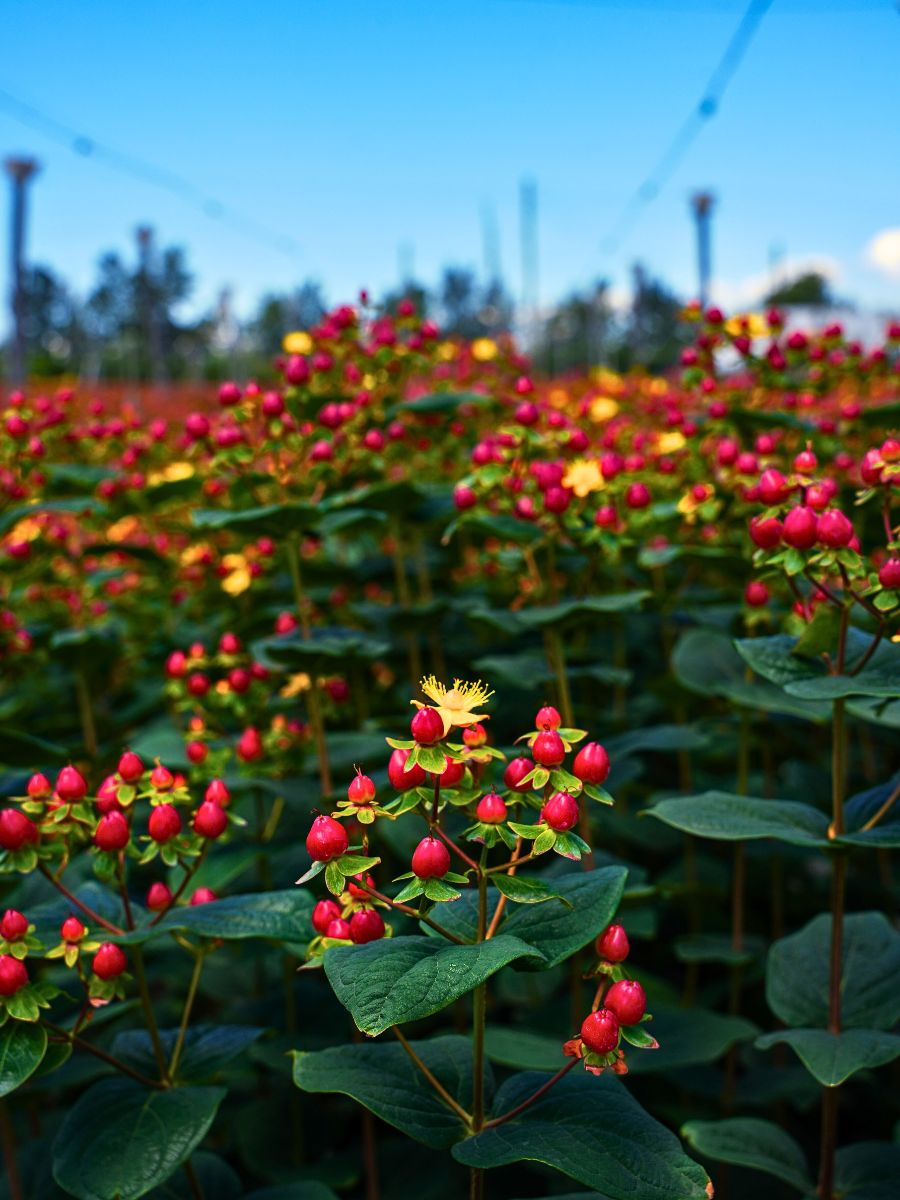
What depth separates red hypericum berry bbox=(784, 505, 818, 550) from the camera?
1286 mm

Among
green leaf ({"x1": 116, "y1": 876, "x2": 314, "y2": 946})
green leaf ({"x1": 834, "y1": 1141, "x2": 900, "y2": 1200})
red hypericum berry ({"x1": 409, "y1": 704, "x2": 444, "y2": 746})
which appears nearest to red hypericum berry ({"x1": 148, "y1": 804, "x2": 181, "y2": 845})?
green leaf ({"x1": 116, "y1": 876, "x2": 314, "y2": 946})

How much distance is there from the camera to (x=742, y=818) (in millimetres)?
1460

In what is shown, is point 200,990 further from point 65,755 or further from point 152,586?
point 152,586

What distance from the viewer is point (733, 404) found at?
8.64 feet

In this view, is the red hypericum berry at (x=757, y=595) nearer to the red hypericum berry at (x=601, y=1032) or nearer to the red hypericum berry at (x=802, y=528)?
the red hypericum berry at (x=802, y=528)

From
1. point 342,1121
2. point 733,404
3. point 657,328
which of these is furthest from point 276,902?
point 657,328

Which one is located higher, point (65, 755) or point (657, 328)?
point (657, 328)

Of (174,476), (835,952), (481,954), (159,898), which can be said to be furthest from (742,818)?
(174,476)

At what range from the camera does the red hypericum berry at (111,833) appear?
1.27m

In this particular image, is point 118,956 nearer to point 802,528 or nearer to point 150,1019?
point 150,1019

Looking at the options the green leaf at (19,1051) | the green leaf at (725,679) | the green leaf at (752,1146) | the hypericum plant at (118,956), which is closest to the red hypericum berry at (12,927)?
the hypericum plant at (118,956)

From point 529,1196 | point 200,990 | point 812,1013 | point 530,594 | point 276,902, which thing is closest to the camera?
point 276,902

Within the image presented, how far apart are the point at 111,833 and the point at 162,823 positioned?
62 millimetres

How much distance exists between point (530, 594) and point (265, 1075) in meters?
1.12
